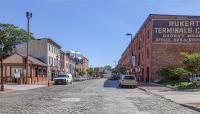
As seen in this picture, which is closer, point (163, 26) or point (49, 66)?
point (163, 26)

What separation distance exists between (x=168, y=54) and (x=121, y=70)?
5827 centimetres

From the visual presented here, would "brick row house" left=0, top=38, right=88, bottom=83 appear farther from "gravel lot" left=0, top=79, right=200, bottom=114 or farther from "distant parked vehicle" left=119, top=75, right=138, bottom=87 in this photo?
"gravel lot" left=0, top=79, right=200, bottom=114

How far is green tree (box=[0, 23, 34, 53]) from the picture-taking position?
91625 mm

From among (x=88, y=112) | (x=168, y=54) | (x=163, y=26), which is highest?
(x=163, y=26)

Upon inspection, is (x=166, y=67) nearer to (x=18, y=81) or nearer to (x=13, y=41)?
(x=18, y=81)

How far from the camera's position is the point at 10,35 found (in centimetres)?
9300

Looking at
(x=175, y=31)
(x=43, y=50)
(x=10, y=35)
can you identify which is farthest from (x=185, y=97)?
(x=10, y=35)

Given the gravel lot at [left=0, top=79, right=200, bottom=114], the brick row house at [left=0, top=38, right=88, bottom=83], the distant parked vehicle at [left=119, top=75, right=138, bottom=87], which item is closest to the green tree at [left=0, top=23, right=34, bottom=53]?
the brick row house at [left=0, top=38, right=88, bottom=83]

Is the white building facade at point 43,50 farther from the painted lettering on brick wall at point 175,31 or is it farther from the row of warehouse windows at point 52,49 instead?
the painted lettering on brick wall at point 175,31

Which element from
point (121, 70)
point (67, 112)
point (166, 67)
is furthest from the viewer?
point (121, 70)

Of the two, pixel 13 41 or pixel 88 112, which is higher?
pixel 13 41

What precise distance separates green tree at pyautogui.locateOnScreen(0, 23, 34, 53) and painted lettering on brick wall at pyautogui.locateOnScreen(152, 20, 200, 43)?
42713 millimetres

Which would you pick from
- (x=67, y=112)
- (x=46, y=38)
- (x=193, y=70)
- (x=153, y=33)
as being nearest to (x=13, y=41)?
(x=46, y=38)

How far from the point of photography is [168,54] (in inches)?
2330
